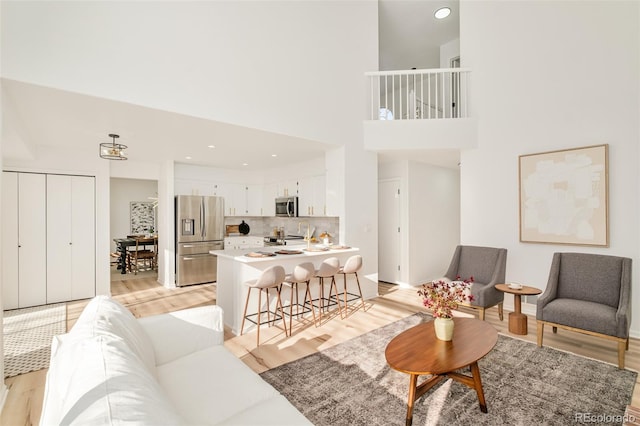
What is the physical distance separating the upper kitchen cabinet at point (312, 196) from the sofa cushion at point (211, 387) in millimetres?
4056

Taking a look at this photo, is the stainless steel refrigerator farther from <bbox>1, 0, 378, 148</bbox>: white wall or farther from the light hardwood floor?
<bbox>1, 0, 378, 148</bbox>: white wall

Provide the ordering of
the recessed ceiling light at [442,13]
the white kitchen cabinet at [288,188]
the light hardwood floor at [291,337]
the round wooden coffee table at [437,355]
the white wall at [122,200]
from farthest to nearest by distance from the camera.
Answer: the white wall at [122,200]
the white kitchen cabinet at [288,188]
the recessed ceiling light at [442,13]
the light hardwood floor at [291,337]
the round wooden coffee table at [437,355]

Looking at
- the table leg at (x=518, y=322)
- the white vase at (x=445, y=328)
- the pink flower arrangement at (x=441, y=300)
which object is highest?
the pink flower arrangement at (x=441, y=300)

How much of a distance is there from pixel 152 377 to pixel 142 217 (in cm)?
967

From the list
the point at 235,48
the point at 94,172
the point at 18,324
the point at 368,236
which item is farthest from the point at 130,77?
the point at 368,236

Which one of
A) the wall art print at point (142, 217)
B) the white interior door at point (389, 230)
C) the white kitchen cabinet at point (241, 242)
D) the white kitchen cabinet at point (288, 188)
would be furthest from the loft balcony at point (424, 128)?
the wall art print at point (142, 217)

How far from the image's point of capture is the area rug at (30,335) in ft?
10.1

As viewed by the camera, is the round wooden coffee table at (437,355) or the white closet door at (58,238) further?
the white closet door at (58,238)

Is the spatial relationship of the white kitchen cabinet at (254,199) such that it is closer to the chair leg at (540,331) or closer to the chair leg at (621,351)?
the chair leg at (540,331)

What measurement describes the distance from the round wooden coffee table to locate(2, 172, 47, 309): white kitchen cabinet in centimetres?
568

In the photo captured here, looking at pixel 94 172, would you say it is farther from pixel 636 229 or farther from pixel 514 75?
pixel 636 229

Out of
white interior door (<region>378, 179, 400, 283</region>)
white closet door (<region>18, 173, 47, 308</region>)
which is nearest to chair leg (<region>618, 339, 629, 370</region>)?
white interior door (<region>378, 179, 400, 283</region>)

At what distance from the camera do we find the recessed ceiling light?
5.87 m

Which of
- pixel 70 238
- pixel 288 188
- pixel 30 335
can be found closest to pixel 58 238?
pixel 70 238
